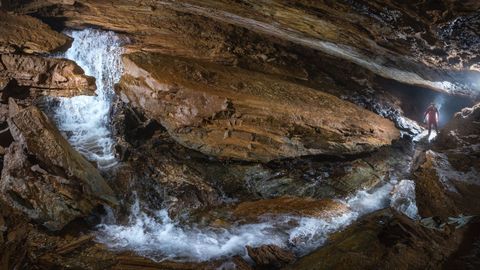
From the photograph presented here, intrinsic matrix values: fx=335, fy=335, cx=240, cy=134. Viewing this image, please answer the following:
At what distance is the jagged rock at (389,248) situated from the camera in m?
4.45

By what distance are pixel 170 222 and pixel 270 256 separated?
246 cm

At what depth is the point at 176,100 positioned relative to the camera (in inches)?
344

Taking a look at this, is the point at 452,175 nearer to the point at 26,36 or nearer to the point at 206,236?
the point at 206,236

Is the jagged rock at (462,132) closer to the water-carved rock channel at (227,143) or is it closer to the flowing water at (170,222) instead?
the water-carved rock channel at (227,143)

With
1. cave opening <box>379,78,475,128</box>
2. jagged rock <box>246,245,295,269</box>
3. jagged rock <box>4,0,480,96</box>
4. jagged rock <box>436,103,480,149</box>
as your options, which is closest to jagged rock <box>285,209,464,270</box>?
jagged rock <box>246,245,295,269</box>

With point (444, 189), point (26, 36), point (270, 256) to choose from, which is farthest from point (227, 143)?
point (26, 36)

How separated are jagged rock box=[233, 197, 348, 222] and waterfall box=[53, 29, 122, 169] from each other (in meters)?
4.24

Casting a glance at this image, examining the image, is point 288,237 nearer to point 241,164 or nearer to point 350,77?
point 241,164

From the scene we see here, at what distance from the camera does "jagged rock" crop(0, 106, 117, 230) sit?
6144 mm

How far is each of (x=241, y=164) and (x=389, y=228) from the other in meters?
4.14

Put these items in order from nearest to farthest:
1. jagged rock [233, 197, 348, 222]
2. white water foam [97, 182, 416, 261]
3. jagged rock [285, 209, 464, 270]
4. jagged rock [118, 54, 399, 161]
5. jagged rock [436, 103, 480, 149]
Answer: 1. jagged rock [285, 209, 464, 270]
2. white water foam [97, 182, 416, 261]
3. jagged rock [233, 197, 348, 222]
4. jagged rock [118, 54, 399, 161]
5. jagged rock [436, 103, 480, 149]

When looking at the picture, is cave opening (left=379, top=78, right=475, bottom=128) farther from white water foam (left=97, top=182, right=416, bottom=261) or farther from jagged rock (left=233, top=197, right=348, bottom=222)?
white water foam (left=97, top=182, right=416, bottom=261)

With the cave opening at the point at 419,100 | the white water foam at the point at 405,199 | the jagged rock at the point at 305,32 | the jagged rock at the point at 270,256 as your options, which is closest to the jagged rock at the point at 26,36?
the jagged rock at the point at 305,32

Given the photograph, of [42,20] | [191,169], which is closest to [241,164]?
[191,169]
